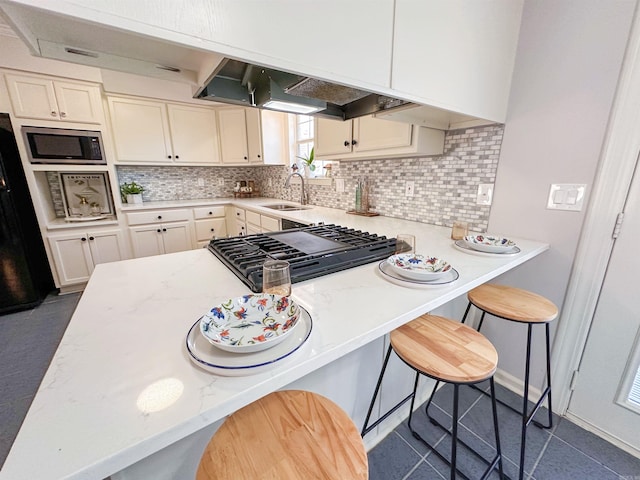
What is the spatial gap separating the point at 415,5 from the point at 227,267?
46.4 inches

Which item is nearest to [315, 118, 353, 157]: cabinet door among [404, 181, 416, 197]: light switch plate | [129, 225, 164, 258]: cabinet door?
[404, 181, 416, 197]: light switch plate

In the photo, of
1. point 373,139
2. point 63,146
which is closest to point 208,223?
Result: point 63,146

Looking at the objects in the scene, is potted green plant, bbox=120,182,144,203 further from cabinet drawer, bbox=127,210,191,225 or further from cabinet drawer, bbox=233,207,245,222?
cabinet drawer, bbox=233,207,245,222

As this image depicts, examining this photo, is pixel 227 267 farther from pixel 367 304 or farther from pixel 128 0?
pixel 128 0

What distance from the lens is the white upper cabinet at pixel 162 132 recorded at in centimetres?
300

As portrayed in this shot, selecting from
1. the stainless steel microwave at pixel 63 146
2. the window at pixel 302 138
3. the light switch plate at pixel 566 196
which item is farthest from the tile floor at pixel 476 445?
the window at pixel 302 138

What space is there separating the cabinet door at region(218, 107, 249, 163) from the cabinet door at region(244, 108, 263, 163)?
0.07 m

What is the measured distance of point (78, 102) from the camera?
2.58m

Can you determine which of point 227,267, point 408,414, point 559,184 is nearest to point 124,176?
point 227,267

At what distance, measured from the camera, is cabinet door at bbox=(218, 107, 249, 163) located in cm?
355

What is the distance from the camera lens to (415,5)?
0.93 meters

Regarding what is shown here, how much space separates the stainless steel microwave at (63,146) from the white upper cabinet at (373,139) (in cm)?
229

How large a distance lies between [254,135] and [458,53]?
2817 millimetres

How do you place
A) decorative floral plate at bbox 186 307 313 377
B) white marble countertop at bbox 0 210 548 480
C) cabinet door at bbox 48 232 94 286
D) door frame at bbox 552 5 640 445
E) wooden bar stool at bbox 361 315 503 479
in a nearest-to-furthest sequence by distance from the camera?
white marble countertop at bbox 0 210 548 480, decorative floral plate at bbox 186 307 313 377, wooden bar stool at bbox 361 315 503 479, door frame at bbox 552 5 640 445, cabinet door at bbox 48 232 94 286
